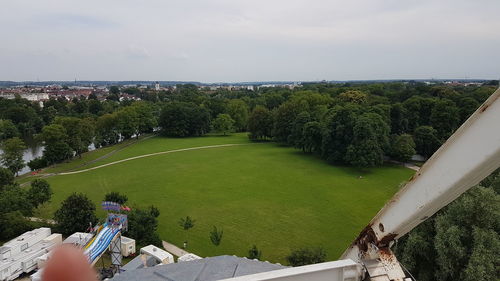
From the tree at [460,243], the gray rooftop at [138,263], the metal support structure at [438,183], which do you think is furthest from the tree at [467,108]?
the metal support structure at [438,183]

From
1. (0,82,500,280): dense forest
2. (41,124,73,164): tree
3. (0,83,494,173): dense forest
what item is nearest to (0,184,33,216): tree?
(0,82,500,280): dense forest

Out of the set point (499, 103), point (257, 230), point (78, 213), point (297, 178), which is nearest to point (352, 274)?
point (499, 103)

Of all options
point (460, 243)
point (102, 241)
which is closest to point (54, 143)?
point (102, 241)

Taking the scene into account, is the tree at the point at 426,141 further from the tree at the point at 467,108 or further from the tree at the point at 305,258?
the tree at the point at 305,258

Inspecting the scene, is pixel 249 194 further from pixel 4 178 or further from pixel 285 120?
pixel 285 120

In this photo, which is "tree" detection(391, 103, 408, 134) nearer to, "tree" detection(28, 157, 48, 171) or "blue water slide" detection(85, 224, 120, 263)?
"blue water slide" detection(85, 224, 120, 263)

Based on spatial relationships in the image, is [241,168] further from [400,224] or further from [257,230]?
[400,224]
